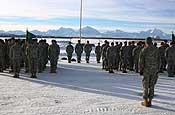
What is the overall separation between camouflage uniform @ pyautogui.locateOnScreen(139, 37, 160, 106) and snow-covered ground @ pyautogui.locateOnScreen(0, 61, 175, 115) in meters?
0.41

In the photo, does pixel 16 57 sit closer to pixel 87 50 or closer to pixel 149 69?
pixel 149 69

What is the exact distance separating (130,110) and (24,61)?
10.2 meters

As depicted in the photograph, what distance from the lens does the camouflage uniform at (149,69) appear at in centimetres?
1145

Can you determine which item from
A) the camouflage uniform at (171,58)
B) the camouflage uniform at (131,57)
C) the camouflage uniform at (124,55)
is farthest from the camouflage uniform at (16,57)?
the camouflage uniform at (171,58)

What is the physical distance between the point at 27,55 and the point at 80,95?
5.53 meters

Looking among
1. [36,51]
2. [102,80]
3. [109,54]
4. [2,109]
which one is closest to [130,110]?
[2,109]

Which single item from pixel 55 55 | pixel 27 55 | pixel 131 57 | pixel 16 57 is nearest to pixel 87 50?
pixel 131 57

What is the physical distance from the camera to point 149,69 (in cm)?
1151

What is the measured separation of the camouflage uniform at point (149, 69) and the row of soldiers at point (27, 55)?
7.30m

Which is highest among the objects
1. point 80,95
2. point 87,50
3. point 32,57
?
point 87,50

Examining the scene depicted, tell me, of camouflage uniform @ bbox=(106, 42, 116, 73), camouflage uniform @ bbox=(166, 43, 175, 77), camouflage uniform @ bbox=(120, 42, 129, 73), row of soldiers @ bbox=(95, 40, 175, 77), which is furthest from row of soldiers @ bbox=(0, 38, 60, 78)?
camouflage uniform @ bbox=(166, 43, 175, 77)

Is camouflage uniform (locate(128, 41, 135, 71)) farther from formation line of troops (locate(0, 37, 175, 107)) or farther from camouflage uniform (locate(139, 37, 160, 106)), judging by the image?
camouflage uniform (locate(139, 37, 160, 106))

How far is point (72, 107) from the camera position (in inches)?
437

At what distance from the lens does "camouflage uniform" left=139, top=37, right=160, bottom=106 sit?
37.6 ft
